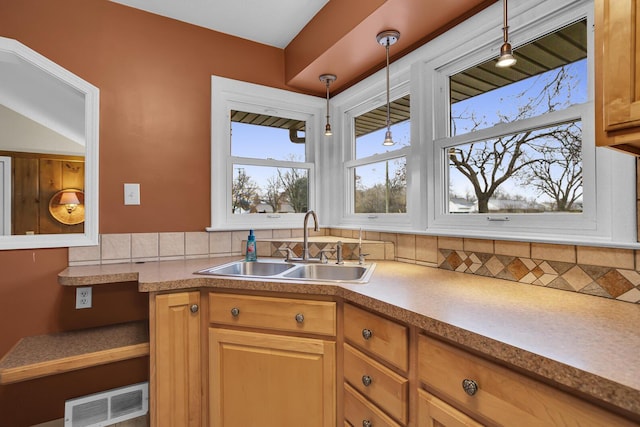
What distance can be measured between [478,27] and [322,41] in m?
0.88

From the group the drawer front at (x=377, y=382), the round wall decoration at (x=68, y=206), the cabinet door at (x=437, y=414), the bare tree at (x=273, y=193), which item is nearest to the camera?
the cabinet door at (x=437, y=414)

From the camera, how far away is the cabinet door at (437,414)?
2.92 ft

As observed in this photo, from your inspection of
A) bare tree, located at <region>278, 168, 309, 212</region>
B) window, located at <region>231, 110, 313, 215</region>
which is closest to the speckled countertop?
window, located at <region>231, 110, 313, 215</region>

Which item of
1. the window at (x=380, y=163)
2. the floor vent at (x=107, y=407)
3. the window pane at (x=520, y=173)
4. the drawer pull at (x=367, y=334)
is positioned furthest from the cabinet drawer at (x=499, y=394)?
the floor vent at (x=107, y=407)

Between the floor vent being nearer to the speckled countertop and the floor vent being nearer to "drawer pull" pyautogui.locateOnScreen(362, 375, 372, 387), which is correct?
the speckled countertop

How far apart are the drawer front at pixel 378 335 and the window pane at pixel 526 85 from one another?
1087 mm

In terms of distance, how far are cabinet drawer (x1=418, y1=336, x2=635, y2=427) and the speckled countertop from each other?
0.09 feet

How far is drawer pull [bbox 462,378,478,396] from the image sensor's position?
853mm

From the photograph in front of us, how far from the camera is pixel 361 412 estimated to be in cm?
128

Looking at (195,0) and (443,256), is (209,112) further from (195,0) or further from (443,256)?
(443,256)

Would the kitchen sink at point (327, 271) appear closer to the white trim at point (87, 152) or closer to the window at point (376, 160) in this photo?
the window at point (376, 160)

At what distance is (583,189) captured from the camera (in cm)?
122

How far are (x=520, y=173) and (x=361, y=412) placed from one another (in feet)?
4.02

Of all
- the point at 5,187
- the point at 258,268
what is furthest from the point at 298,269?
the point at 5,187
